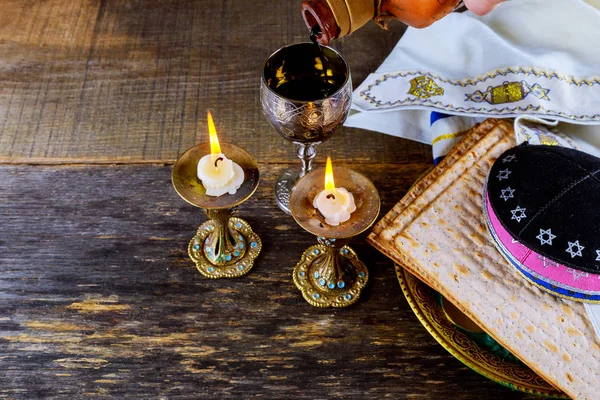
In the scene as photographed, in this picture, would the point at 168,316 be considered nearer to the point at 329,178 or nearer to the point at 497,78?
the point at 329,178

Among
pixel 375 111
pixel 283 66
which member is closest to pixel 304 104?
pixel 283 66

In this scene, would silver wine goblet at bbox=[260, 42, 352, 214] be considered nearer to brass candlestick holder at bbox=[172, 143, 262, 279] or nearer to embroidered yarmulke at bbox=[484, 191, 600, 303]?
brass candlestick holder at bbox=[172, 143, 262, 279]

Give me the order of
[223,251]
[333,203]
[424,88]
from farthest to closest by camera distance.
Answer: [424,88], [223,251], [333,203]

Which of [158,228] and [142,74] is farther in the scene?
[142,74]

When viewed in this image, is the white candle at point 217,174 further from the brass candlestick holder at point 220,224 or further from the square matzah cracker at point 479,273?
the square matzah cracker at point 479,273

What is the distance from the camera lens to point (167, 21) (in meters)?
0.83

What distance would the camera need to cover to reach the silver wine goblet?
54 centimetres

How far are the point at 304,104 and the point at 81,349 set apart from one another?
1.00 feet

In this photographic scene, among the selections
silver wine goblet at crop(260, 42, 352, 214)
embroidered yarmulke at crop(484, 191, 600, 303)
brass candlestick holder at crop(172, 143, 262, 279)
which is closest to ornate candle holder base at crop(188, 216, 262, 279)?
brass candlestick holder at crop(172, 143, 262, 279)

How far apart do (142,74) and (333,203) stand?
387mm

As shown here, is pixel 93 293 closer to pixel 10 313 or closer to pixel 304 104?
pixel 10 313

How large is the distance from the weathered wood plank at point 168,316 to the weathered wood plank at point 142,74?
0.06 m

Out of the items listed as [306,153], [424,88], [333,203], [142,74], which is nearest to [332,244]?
[333,203]

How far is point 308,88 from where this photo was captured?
0.59 m
